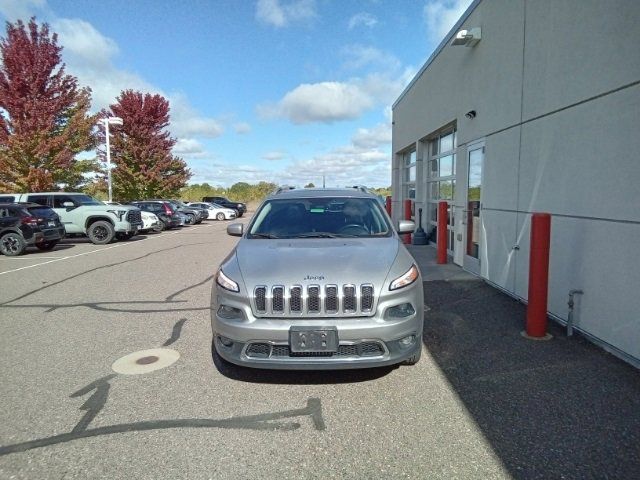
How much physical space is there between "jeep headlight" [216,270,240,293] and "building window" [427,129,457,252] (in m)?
7.41

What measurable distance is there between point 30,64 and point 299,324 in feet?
80.1

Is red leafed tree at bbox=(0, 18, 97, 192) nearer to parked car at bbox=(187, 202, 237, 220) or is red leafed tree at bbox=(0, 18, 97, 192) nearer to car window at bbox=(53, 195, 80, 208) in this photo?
car window at bbox=(53, 195, 80, 208)

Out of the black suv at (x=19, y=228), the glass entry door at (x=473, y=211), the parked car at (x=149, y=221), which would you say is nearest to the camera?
the glass entry door at (x=473, y=211)

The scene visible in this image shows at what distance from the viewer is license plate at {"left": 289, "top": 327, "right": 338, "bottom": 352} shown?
3.16m

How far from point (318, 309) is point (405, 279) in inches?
31.8

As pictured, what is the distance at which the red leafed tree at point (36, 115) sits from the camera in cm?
1983

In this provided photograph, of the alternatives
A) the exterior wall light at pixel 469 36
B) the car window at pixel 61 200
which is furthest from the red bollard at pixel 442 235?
the car window at pixel 61 200

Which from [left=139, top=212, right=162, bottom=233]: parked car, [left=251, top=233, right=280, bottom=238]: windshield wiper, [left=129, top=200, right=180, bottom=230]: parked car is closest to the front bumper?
[left=251, top=233, right=280, bottom=238]: windshield wiper

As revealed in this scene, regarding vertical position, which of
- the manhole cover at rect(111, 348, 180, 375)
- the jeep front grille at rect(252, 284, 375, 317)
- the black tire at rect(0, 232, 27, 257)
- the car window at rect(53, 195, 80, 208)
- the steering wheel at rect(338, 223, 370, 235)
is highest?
the car window at rect(53, 195, 80, 208)

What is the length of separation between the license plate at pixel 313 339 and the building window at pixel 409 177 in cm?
1176

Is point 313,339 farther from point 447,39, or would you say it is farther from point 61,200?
point 61,200

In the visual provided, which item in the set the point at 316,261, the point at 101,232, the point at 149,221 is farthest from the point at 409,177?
the point at 316,261

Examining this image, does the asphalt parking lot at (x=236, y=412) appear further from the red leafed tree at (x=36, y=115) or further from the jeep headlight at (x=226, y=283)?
the red leafed tree at (x=36, y=115)

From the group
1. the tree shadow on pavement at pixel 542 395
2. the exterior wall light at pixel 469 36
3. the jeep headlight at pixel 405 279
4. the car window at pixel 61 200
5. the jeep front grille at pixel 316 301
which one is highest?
the exterior wall light at pixel 469 36
